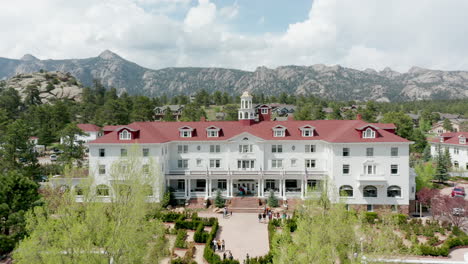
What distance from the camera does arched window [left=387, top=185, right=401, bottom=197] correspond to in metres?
41.2

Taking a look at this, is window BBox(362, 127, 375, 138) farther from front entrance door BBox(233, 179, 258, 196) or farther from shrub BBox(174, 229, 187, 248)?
shrub BBox(174, 229, 187, 248)

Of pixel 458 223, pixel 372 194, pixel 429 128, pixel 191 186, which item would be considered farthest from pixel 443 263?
pixel 429 128

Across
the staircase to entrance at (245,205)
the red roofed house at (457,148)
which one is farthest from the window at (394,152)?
the red roofed house at (457,148)

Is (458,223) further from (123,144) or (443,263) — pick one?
(123,144)

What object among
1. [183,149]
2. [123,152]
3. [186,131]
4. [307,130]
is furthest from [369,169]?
[123,152]

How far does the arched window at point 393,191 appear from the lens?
4122cm

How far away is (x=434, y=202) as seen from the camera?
37688mm

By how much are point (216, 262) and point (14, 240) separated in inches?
738

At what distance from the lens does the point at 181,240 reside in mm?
31234

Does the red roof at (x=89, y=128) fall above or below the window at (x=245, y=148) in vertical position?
above

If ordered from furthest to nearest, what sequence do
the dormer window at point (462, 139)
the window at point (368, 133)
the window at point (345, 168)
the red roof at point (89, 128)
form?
1. the red roof at point (89, 128)
2. the dormer window at point (462, 139)
3. the window at point (345, 168)
4. the window at point (368, 133)

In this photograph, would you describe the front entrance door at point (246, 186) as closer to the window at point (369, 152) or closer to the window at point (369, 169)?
the window at point (369, 169)

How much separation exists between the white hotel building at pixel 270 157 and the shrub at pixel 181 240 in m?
12.6

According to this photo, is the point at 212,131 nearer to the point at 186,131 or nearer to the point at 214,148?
the point at 214,148
